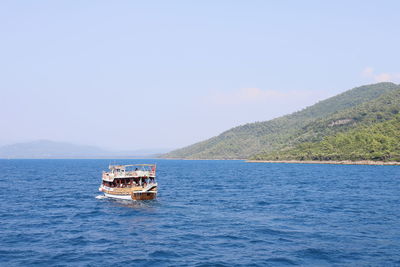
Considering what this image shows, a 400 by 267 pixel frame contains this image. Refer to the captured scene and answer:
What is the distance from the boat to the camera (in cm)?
7388

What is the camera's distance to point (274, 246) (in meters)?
41.2

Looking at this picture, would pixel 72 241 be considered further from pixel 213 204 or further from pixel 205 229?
pixel 213 204

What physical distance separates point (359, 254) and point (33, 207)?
55883 millimetres

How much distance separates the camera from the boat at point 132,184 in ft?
242

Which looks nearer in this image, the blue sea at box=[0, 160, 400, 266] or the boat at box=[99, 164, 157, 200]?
the blue sea at box=[0, 160, 400, 266]

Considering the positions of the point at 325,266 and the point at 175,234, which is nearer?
the point at 325,266

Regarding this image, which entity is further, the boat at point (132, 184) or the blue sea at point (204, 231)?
the boat at point (132, 184)

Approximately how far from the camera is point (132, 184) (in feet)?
250

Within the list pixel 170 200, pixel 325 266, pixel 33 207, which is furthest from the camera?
pixel 170 200

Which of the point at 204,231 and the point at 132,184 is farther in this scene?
the point at 132,184

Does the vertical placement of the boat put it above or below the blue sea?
above

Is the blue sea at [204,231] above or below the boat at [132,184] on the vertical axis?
below

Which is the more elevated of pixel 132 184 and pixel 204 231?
pixel 132 184

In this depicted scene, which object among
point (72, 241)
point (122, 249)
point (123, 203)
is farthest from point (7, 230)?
point (123, 203)
